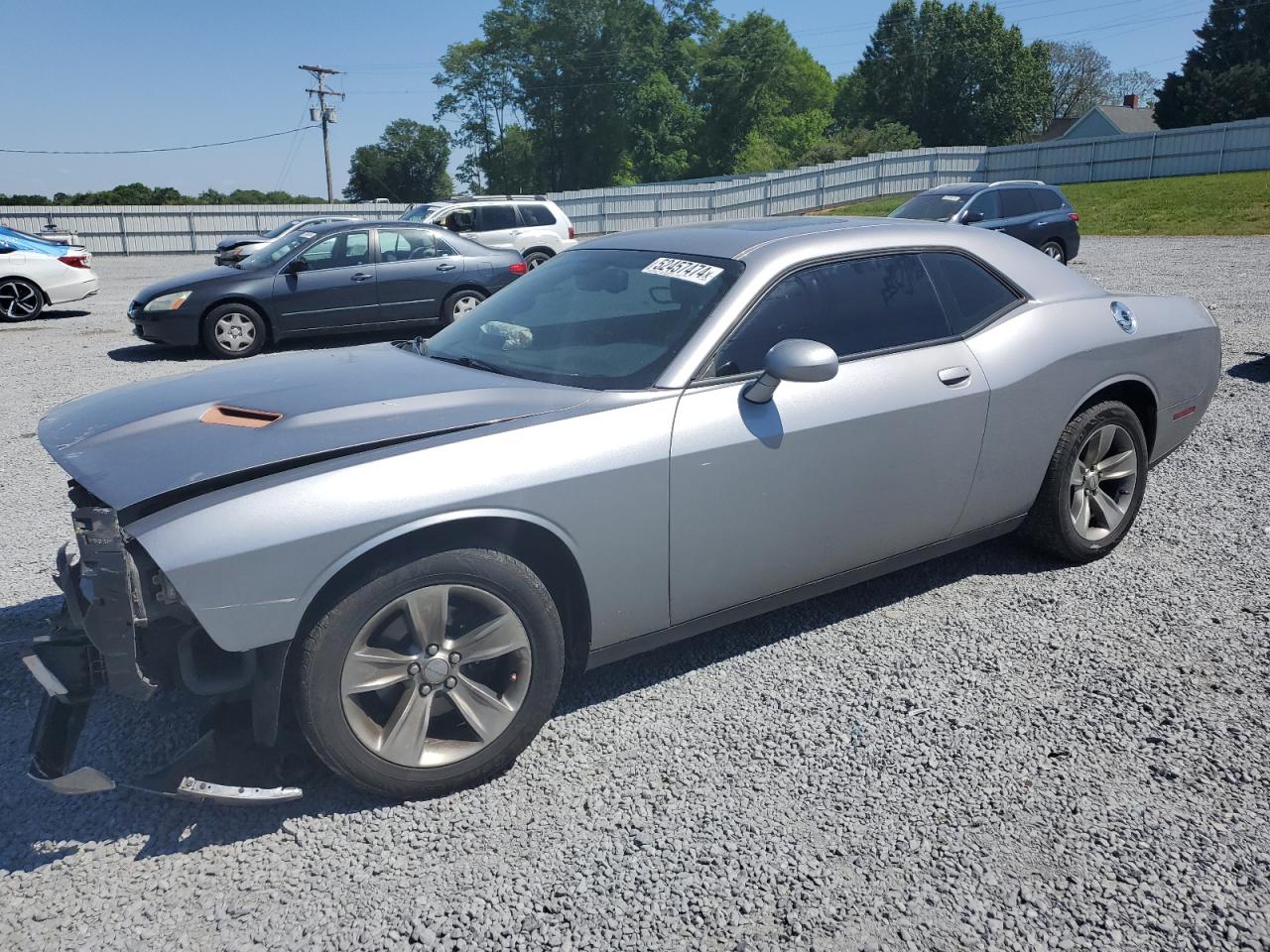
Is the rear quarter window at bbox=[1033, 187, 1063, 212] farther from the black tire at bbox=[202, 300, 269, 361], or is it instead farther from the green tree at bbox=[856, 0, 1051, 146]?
the green tree at bbox=[856, 0, 1051, 146]

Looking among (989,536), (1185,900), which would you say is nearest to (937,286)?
(989,536)

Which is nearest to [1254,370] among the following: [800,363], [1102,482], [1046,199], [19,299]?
[1102,482]

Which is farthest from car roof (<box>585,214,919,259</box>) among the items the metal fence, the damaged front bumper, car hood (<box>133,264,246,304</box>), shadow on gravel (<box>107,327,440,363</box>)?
the metal fence

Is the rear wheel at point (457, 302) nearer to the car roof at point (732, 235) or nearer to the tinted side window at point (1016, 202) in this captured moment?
the car roof at point (732, 235)

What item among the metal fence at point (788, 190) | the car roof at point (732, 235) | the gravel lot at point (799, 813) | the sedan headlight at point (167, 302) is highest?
the metal fence at point (788, 190)

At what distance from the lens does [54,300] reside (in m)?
15.1

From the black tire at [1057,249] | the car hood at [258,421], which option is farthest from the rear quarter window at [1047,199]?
the car hood at [258,421]

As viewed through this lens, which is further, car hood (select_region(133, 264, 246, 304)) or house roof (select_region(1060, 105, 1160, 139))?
house roof (select_region(1060, 105, 1160, 139))

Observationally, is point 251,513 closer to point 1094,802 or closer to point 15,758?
point 15,758

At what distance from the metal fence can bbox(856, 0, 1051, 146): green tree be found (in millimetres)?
35042

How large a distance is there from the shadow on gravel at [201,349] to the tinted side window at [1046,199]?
11.3 m

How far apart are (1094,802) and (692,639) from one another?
1551 millimetres

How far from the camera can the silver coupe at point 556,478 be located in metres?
2.63

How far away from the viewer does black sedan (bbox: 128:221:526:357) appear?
36.4ft
